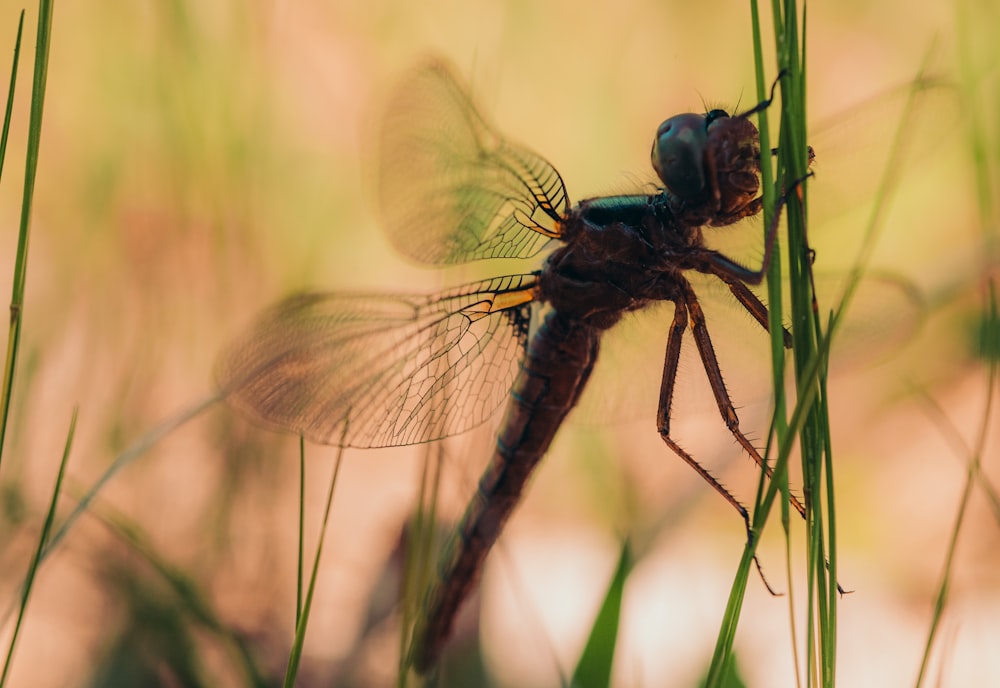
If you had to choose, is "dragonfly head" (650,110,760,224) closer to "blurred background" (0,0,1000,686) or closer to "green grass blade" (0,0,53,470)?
A: "blurred background" (0,0,1000,686)

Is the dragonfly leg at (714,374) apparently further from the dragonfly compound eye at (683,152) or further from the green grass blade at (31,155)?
the green grass blade at (31,155)

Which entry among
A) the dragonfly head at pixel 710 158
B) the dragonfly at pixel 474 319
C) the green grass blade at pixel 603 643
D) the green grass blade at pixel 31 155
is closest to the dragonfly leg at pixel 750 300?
the dragonfly at pixel 474 319

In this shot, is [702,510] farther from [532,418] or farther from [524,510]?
[532,418]

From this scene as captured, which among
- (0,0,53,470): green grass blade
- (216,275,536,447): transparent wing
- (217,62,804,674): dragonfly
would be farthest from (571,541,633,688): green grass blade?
(0,0,53,470): green grass blade

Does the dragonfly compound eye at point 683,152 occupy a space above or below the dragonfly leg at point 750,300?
above

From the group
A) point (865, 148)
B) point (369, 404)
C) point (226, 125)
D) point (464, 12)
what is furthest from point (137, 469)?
point (464, 12)

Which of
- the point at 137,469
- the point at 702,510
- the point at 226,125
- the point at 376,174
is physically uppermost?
the point at 226,125

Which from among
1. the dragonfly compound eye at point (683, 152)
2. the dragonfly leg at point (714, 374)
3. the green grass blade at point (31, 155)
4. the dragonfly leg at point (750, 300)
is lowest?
the green grass blade at point (31, 155)
